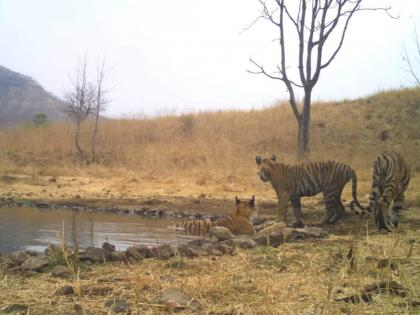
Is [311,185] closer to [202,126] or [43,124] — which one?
[202,126]

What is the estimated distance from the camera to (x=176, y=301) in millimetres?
3551

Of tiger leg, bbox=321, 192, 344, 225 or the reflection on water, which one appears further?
tiger leg, bbox=321, 192, 344, 225

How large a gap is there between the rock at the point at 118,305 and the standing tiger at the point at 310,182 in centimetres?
690

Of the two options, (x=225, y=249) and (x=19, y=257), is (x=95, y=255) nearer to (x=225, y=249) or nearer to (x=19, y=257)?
(x=19, y=257)

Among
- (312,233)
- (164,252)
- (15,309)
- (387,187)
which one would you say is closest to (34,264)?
(164,252)

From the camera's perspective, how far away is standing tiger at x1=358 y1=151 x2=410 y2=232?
801cm

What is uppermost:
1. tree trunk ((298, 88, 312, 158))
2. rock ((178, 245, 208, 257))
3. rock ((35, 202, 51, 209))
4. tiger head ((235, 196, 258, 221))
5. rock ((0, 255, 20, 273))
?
tree trunk ((298, 88, 312, 158))

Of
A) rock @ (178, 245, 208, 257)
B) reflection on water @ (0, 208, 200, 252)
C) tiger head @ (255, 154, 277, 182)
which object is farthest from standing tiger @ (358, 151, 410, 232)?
rock @ (178, 245, 208, 257)

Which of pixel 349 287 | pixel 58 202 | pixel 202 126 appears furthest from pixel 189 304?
pixel 202 126

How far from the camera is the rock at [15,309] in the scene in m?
3.51

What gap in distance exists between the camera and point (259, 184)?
17.7 metres

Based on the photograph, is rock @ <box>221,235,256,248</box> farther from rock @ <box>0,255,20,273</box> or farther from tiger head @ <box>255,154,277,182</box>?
tiger head @ <box>255,154,277,182</box>

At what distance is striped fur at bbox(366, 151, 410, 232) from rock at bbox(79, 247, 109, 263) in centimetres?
444

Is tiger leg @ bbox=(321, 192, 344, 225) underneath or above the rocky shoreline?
above
